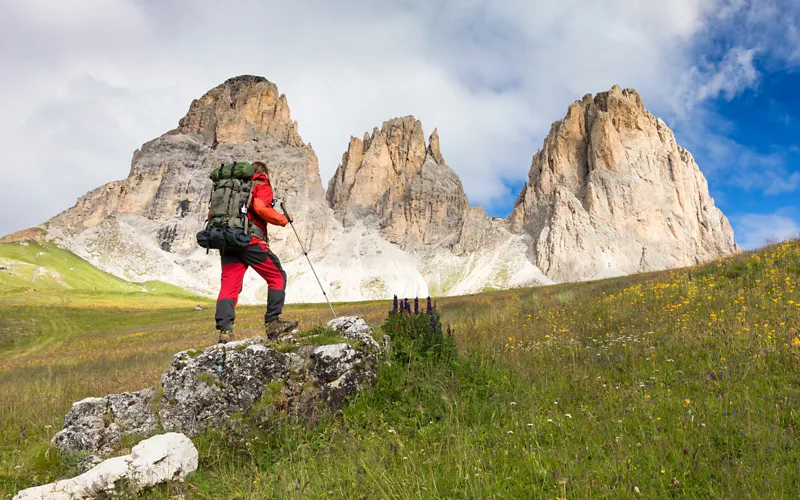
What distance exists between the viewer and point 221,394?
16.0 ft

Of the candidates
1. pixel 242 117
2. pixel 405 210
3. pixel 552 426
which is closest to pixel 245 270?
pixel 552 426

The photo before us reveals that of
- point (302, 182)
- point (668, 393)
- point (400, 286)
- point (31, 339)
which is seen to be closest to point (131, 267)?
point (302, 182)

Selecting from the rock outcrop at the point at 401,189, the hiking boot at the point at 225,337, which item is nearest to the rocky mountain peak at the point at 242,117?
the rock outcrop at the point at 401,189

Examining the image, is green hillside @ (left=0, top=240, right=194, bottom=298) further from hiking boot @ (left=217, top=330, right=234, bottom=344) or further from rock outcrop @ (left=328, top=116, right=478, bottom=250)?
hiking boot @ (left=217, top=330, right=234, bottom=344)

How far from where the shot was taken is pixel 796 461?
3.16 m

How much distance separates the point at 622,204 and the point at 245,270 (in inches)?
5286

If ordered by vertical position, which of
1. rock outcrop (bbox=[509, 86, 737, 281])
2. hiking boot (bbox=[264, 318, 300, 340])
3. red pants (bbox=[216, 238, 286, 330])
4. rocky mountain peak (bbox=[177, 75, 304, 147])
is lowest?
hiking boot (bbox=[264, 318, 300, 340])

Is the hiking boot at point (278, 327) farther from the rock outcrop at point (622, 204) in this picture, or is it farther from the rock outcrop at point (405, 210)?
the rock outcrop at point (622, 204)

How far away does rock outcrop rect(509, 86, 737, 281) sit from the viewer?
379 ft

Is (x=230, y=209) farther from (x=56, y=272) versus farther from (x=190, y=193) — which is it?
(x=190, y=193)

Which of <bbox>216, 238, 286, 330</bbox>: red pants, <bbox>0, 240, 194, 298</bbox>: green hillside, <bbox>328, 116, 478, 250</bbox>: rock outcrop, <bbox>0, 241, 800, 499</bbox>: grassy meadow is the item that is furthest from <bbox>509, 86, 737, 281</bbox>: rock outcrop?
<bbox>216, 238, 286, 330</bbox>: red pants

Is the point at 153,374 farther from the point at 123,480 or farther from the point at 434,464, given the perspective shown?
the point at 434,464

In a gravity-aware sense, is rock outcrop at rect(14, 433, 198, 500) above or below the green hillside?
below

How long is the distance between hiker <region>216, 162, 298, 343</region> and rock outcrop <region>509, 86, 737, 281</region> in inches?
4588
